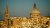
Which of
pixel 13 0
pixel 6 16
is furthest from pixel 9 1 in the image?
pixel 6 16

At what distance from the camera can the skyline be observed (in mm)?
3686

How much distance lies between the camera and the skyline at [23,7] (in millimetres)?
3686

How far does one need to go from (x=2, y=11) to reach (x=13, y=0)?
341mm

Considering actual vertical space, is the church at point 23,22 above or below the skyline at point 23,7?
below

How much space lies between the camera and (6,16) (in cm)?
360

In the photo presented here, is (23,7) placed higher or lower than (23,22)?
higher

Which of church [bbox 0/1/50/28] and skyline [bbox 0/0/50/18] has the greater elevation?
skyline [bbox 0/0/50/18]

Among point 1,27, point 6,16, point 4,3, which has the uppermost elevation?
point 4,3

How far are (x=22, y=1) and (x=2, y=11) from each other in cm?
49

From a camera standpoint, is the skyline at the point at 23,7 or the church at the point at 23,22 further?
the skyline at the point at 23,7

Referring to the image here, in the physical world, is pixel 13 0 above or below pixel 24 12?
above

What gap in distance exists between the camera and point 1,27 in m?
3.55

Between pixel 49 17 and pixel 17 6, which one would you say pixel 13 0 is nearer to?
pixel 17 6

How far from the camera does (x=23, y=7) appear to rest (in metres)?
3.73
